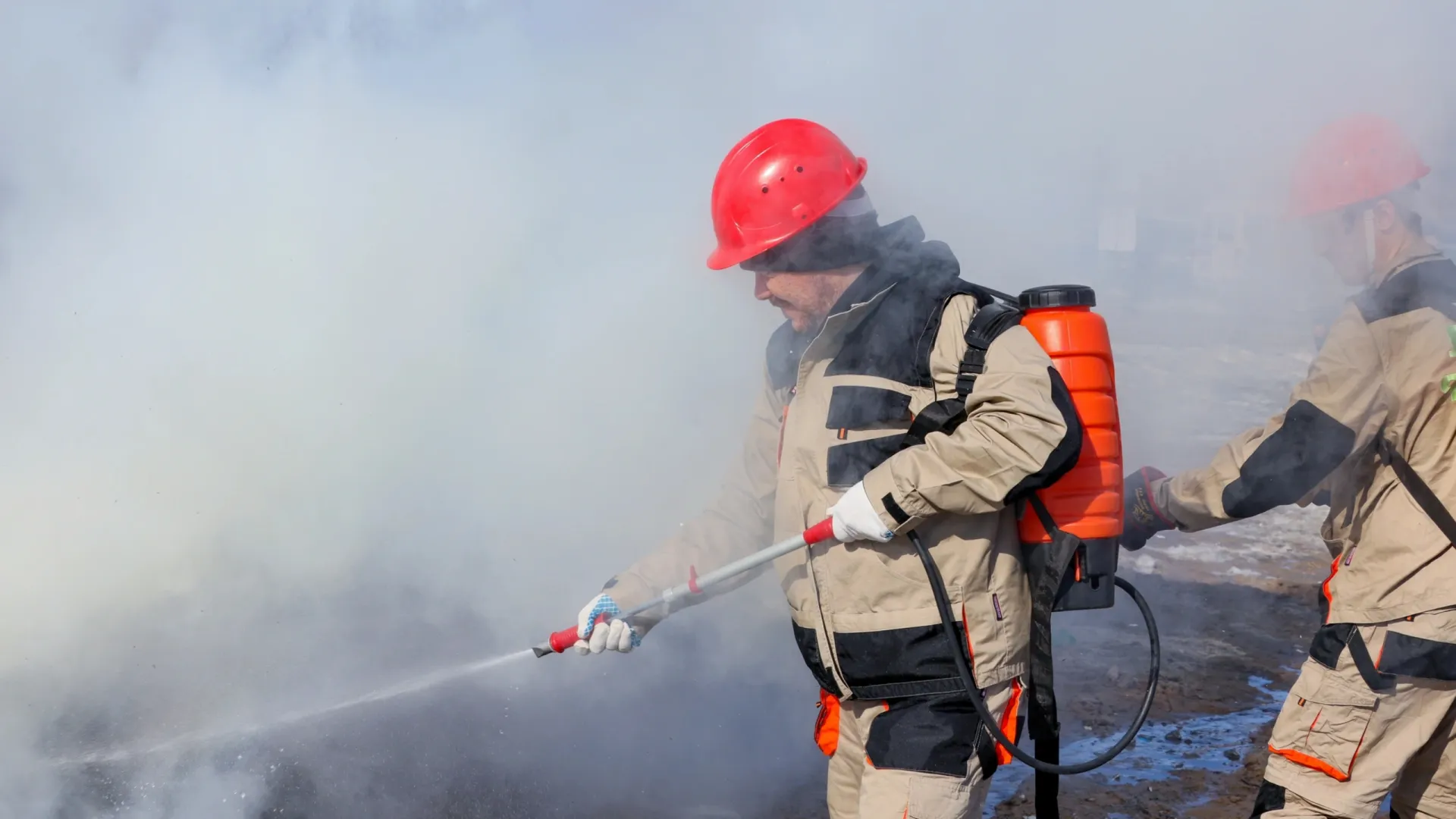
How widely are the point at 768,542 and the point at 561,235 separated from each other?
2525 mm

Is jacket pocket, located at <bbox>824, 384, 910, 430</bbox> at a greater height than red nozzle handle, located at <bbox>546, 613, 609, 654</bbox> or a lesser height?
greater

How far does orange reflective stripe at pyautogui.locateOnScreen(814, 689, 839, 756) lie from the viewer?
256 centimetres

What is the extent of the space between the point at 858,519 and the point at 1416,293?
145 cm

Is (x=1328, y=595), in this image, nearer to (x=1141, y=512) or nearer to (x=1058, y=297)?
(x=1141, y=512)

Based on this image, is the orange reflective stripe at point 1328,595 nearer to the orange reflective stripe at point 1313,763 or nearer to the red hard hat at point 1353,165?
the orange reflective stripe at point 1313,763

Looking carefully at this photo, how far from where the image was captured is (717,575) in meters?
2.53

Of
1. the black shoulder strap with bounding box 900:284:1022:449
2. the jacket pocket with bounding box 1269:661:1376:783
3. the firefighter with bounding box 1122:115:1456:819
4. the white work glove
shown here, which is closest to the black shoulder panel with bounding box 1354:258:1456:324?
the firefighter with bounding box 1122:115:1456:819

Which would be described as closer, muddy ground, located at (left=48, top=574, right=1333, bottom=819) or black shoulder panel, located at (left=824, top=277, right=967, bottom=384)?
black shoulder panel, located at (left=824, top=277, right=967, bottom=384)

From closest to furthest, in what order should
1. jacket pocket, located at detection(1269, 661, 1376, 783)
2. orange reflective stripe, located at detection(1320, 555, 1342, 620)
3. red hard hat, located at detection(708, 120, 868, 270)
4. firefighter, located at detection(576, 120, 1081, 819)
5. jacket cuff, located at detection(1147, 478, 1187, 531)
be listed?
firefighter, located at detection(576, 120, 1081, 819) → red hard hat, located at detection(708, 120, 868, 270) → jacket pocket, located at detection(1269, 661, 1376, 783) → orange reflective stripe, located at detection(1320, 555, 1342, 620) → jacket cuff, located at detection(1147, 478, 1187, 531)

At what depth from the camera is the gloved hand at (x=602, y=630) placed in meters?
2.58

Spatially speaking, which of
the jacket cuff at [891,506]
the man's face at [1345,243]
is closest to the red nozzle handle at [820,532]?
the jacket cuff at [891,506]

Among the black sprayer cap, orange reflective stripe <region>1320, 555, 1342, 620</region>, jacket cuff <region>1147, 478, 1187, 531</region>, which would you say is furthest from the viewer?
jacket cuff <region>1147, 478, 1187, 531</region>

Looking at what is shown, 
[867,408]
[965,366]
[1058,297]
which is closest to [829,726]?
[867,408]

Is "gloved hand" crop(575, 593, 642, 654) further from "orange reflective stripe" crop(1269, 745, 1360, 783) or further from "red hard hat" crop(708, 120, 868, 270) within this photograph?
"orange reflective stripe" crop(1269, 745, 1360, 783)
